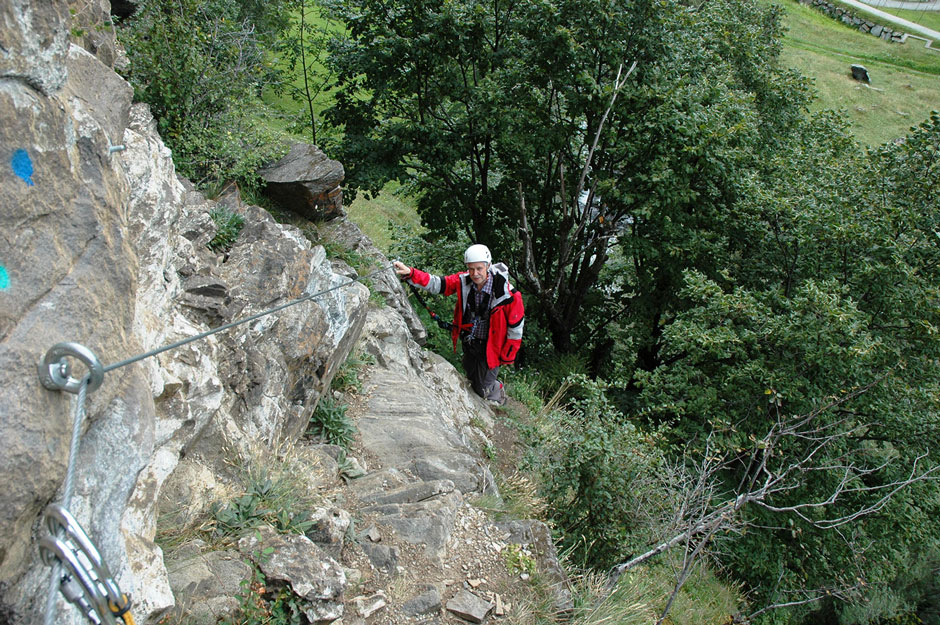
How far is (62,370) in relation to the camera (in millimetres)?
2318

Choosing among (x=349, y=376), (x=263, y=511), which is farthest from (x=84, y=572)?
(x=349, y=376)

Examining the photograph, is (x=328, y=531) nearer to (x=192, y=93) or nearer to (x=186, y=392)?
(x=186, y=392)

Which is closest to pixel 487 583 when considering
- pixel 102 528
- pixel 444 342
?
pixel 102 528

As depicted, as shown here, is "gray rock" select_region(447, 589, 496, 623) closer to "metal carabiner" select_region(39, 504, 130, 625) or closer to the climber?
"metal carabiner" select_region(39, 504, 130, 625)

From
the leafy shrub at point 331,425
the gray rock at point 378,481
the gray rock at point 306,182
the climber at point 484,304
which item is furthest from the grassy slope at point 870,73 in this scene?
the gray rock at point 378,481

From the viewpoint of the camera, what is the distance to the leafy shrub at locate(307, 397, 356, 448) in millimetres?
6125

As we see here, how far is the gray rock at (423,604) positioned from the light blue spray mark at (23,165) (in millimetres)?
3381

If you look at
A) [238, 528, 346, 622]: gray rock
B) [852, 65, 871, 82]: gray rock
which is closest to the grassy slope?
[852, 65, 871, 82]: gray rock

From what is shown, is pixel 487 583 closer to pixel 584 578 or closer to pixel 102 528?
pixel 584 578

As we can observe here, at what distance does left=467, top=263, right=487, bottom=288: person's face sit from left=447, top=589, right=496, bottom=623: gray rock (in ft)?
12.3

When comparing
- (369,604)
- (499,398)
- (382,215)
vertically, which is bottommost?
(382,215)

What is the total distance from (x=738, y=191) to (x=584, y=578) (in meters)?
7.59

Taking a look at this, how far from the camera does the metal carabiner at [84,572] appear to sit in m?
1.95

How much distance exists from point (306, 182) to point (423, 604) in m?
5.65
